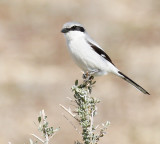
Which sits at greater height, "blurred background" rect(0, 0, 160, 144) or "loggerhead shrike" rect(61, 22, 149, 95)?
"blurred background" rect(0, 0, 160, 144)

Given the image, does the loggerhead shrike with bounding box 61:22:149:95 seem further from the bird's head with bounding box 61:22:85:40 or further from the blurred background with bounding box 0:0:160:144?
the blurred background with bounding box 0:0:160:144

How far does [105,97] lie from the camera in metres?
11.2

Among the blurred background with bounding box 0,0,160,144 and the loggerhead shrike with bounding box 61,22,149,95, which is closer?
the loggerhead shrike with bounding box 61,22,149,95

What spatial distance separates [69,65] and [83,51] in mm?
7689

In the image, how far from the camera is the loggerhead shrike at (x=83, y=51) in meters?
5.29

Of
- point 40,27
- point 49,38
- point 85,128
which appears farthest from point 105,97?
point 85,128

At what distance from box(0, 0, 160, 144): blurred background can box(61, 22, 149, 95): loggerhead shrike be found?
12.3 feet

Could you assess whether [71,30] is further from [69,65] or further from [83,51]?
[69,65]

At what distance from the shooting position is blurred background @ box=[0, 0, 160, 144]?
9.99 m

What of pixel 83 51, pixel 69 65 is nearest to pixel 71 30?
pixel 83 51

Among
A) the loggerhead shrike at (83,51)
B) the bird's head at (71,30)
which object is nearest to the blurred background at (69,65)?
the loggerhead shrike at (83,51)

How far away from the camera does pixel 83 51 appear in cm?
536

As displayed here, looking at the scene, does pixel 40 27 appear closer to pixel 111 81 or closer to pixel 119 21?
pixel 119 21

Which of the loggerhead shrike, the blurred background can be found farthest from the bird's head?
the blurred background
